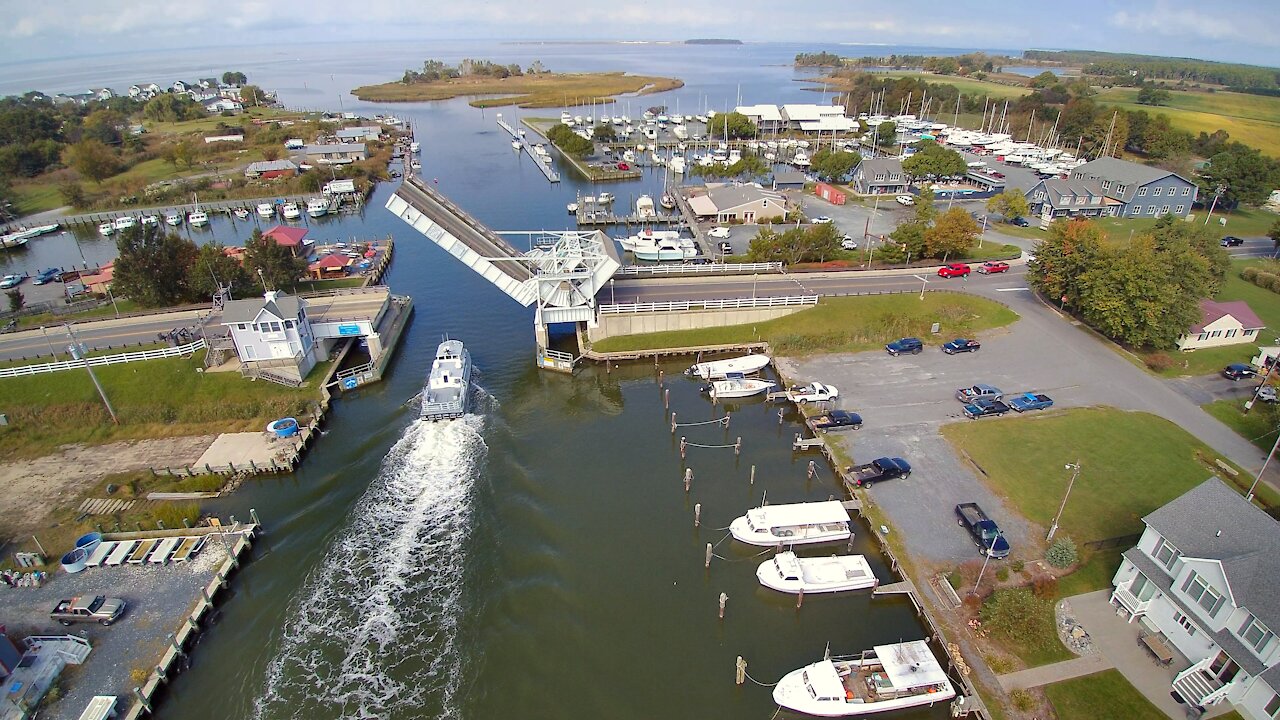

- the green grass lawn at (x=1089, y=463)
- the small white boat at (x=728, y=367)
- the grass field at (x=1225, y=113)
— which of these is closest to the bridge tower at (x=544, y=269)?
the small white boat at (x=728, y=367)

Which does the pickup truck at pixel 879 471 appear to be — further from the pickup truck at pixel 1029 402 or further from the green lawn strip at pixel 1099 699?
the green lawn strip at pixel 1099 699

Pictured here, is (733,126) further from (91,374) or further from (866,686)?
(866,686)

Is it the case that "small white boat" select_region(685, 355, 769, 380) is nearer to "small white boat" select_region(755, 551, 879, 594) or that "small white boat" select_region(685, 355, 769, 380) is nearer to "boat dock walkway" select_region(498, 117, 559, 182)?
"small white boat" select_region(755, 551, 879, 594)

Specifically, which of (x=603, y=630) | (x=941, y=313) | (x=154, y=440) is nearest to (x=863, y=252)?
(x=941, y=313)

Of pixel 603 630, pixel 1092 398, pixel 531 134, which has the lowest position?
pixel 603 630

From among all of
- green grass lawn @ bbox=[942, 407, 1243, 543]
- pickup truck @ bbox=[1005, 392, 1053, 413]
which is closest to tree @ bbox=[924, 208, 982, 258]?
pickup truck @ bbox=[1005, 392, 1053, 413]

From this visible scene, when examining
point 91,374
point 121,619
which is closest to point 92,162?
point 91,374

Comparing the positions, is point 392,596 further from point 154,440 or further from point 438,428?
point 154,440
